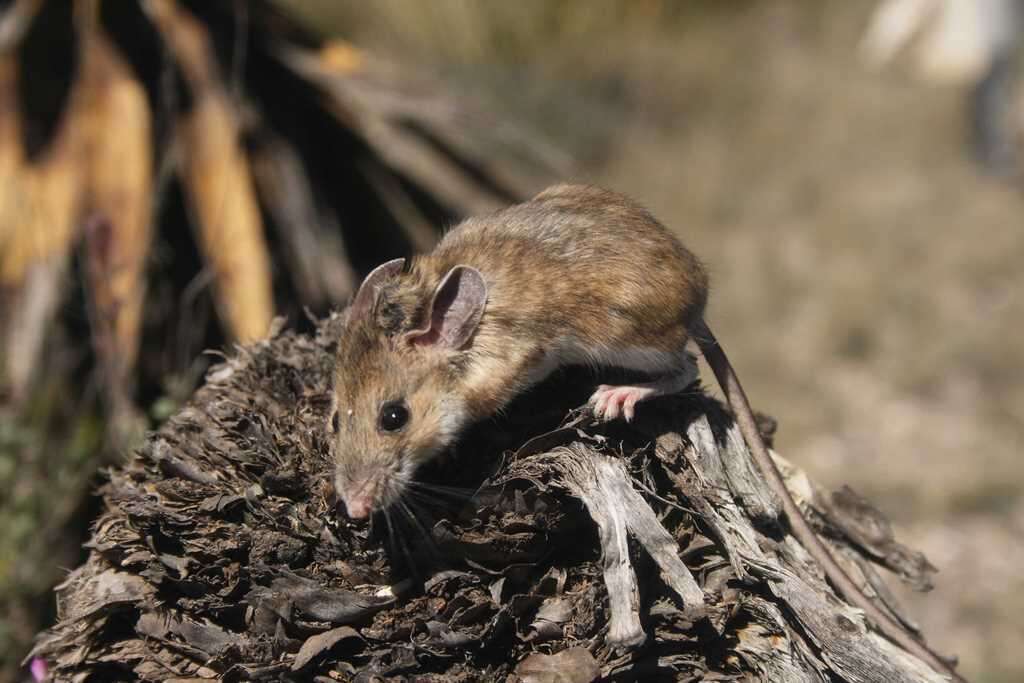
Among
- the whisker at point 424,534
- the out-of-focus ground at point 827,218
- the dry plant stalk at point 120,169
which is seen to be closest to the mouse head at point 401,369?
the whisker at point 424,534

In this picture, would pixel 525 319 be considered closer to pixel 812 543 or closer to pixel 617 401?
pixel 617 401

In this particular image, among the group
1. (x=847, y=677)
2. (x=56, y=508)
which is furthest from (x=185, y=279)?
(x=847, y=677)

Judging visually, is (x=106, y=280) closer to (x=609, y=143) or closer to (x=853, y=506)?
(x=853, y=506)

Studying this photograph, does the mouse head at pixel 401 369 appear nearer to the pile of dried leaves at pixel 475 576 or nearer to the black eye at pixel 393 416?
the black eye at pixel 393 416

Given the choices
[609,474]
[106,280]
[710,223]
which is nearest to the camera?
[609,474]

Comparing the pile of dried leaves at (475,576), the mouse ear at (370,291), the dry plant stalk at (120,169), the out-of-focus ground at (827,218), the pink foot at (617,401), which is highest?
Result: the out-of-focus ground at (827,218)

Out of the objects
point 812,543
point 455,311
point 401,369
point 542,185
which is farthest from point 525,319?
point 542,185

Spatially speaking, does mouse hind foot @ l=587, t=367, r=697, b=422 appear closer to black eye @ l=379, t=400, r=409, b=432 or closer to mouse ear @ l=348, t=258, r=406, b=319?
black eye @ l=379, t=400, r=409, b=432
